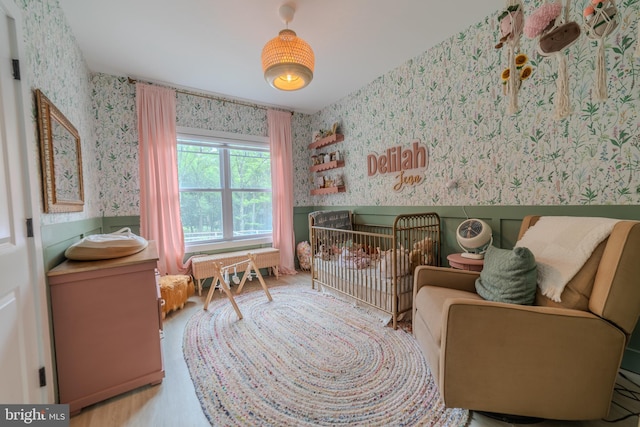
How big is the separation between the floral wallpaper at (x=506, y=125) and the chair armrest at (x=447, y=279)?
756mm

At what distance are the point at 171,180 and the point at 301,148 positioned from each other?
6.51ft

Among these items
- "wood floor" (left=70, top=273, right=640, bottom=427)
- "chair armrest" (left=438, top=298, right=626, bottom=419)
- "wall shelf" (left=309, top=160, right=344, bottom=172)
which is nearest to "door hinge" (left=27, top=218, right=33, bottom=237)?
"wood floor" (left=70, top=273, right=640, bottom=427)

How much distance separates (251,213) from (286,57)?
2.50 meters

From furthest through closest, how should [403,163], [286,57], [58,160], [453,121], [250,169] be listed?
[250,169]
[403,163]
[453,121]
[286,57]
[58,160]

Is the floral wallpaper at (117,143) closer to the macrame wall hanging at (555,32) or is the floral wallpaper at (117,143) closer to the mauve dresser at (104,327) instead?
the mauve dresser at (104,327)

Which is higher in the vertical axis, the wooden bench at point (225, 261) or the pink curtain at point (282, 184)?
the pink curtain at point (282, 184)

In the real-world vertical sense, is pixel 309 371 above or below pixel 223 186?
below

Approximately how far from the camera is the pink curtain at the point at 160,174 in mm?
2842

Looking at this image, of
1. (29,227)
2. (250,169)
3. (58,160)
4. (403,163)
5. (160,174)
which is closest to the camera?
(29,227)

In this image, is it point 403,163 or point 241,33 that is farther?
point 403,163

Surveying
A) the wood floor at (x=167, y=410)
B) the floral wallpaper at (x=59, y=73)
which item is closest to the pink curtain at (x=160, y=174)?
the floral wallpaper at (x=59, y=73)

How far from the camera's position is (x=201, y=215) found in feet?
11.0

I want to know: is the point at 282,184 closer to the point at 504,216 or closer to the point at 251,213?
the point at 251,213

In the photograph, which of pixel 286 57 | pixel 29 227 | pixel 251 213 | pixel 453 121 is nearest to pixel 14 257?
pixel 29 227
